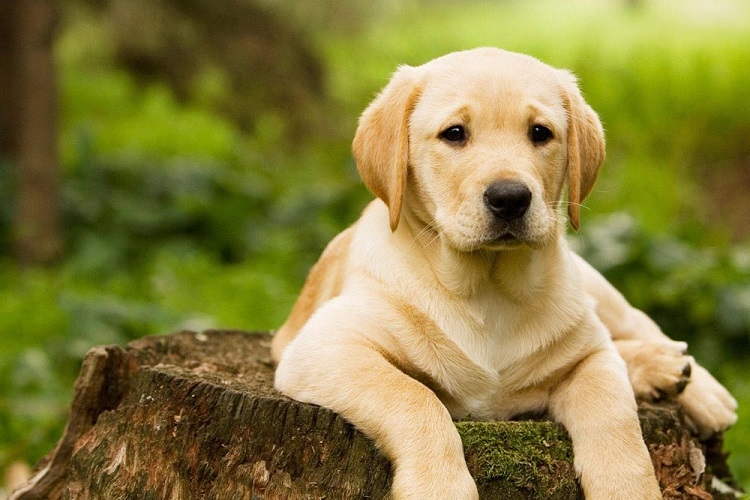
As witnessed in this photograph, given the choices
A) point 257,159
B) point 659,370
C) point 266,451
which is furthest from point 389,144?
point 257,159

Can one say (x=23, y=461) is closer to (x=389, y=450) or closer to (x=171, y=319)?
(x=171, y=319)

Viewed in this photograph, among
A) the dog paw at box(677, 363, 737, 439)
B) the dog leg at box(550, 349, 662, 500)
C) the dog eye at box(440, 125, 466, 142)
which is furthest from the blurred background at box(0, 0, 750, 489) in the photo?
the dog eye at box(440, 125, 466, 142)

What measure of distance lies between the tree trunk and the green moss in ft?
21.1

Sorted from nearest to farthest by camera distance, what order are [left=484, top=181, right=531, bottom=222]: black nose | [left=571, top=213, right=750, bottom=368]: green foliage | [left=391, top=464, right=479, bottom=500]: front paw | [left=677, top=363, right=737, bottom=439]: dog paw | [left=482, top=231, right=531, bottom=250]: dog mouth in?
[left=391, top=464, right=479, bottom=500]: front paw → [left=484, top=181, right=531, bottom=222]: black nose → [left=482, top=231, right=531, bottom=250]: dog mouth → [left=677, top=363, right=737, bottom=439]: dog paw → [left=571, top=213, right=750, bottom=368]: green foliage

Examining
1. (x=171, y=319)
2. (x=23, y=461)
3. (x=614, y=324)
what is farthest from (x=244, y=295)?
(x=614, y=324)

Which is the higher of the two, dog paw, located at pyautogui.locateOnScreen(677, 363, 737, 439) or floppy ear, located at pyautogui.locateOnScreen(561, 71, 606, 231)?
floppy ear, located at pyautogui.locateOnScreen(561, 71, 606, 231)

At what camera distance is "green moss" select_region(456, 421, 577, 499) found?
3.36 meters

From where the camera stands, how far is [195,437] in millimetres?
3564

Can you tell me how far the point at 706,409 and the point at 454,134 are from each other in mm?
1687

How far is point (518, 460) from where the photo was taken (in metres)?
3.38

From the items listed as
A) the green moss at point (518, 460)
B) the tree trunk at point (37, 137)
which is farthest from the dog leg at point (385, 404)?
the tree trunk at point (37, 137)

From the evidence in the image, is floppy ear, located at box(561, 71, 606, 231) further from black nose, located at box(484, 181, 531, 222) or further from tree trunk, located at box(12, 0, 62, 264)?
tree trunk, located at box(12, 0, 62, 264)

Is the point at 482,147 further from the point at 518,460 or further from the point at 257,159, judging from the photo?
the point at 257,159

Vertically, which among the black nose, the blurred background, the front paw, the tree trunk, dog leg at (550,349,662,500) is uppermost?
the black nose
